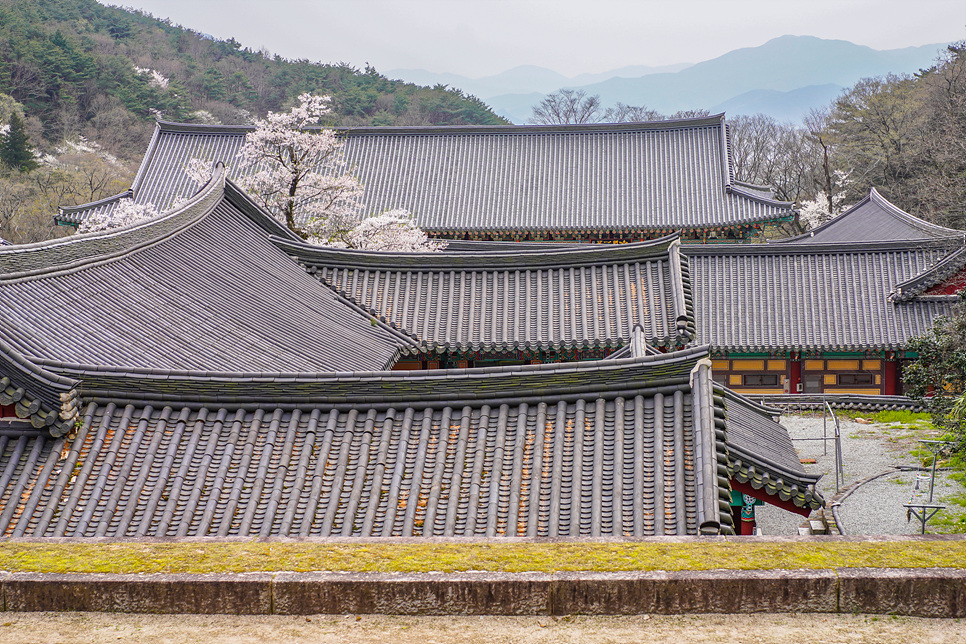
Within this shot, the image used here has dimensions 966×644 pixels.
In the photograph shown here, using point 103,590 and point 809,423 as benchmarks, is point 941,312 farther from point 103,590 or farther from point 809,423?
point 103,590

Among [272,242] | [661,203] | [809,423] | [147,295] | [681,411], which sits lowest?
[809,423]

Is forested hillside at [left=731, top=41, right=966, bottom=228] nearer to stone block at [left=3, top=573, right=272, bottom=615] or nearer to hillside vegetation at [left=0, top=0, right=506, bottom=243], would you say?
hillside vegetation at [left=0, top=0, right=506, bottom=243]

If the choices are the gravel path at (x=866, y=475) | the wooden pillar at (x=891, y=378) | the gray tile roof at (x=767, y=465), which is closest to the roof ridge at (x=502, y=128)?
the wooden pillar at (x=891, y=378)

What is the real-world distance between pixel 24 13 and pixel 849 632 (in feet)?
309

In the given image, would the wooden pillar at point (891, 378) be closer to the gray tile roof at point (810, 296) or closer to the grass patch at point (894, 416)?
the gray tile roof at point (810, 296)

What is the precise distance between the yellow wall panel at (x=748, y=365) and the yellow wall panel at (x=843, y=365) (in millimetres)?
1943

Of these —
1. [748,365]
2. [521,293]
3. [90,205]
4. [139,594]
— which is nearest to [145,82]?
[90,205]

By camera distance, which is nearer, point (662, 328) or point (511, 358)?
point (662, 328)

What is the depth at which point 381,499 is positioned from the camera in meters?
6.85

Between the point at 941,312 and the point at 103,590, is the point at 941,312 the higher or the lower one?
the higher one

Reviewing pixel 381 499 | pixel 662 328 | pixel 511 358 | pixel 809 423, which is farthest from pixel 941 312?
pixel 381 499

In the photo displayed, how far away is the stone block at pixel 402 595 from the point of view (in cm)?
437

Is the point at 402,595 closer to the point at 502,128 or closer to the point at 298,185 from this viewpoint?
the point at 298,185

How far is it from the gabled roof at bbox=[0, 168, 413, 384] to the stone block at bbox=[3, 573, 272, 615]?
11.2 feet
